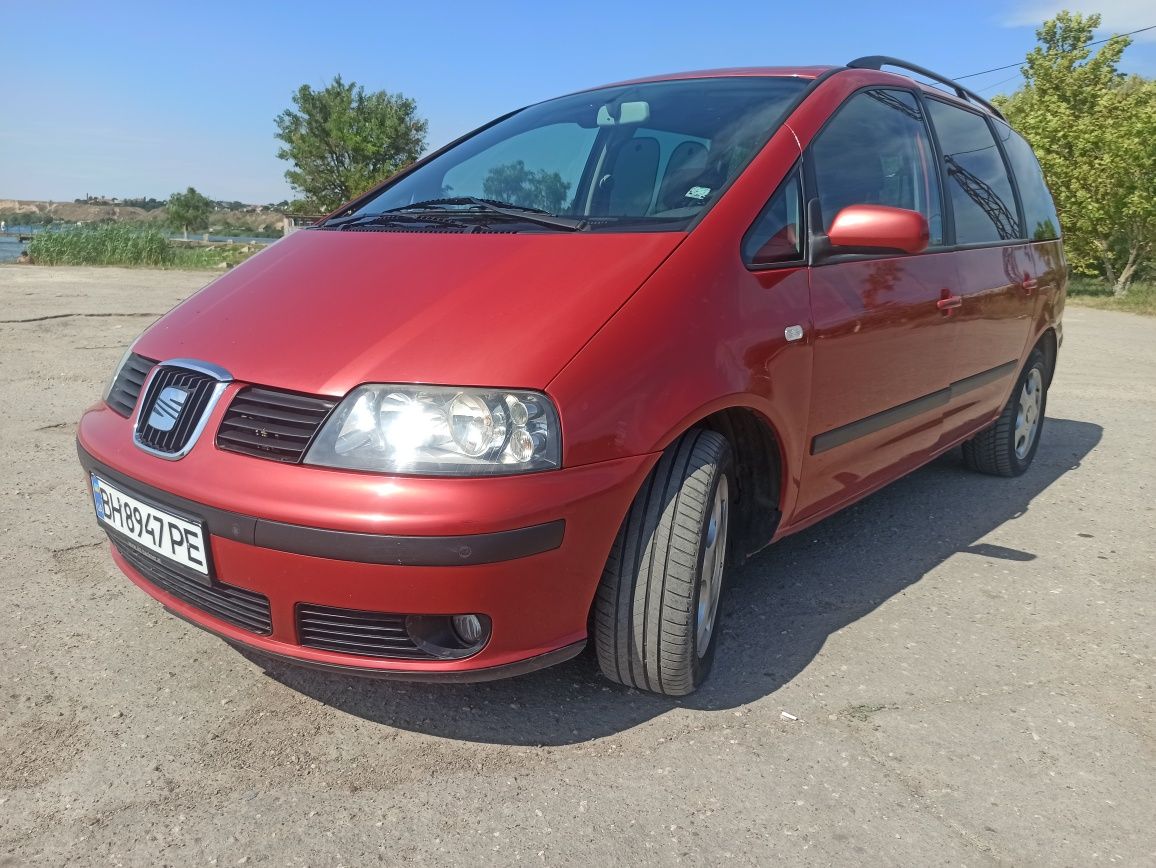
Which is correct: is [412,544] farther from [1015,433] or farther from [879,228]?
[1015,433]

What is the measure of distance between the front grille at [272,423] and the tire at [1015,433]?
3441 mm

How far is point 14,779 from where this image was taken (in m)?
1.93

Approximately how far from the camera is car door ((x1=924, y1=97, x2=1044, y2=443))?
347 centimetres

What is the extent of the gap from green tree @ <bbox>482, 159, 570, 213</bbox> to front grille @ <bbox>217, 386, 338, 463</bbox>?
1.05m

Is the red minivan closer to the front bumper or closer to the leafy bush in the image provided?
the front bumper

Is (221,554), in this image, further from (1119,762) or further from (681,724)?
(1119,762)

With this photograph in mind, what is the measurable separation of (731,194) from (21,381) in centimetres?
529

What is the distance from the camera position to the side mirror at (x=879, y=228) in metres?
2.44

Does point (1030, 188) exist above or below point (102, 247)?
above

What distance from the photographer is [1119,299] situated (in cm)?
1803

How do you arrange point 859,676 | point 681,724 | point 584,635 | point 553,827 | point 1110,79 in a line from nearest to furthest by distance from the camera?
point 553,827
point 584,635
point 681,724
point 859,676
point 1110,79

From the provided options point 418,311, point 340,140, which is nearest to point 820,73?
point 418,311

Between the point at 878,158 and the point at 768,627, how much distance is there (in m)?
1.59

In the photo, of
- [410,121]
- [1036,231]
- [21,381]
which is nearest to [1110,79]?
[1036,231]
